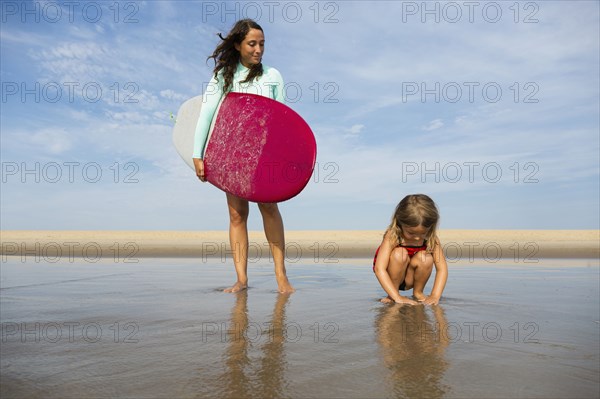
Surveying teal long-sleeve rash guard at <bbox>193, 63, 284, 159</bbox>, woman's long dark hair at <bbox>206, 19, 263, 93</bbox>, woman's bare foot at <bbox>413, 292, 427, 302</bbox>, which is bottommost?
woman's bare foot at <bbox>413, 292, 427, 302</bbox>

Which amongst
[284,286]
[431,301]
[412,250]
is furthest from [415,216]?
[284,286]

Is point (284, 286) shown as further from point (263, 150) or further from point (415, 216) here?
point (415, 216)

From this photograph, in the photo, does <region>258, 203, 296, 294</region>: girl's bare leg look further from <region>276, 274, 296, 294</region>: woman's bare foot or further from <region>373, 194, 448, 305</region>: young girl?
<region>373, 194, 448, 305</region>: young girl

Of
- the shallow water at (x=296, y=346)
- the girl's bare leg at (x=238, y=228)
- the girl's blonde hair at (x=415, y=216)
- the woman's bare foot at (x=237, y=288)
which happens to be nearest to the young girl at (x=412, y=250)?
the girl's blonde hair at (x=415, y=216)

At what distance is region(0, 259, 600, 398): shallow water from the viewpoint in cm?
124

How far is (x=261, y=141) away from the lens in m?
3.32

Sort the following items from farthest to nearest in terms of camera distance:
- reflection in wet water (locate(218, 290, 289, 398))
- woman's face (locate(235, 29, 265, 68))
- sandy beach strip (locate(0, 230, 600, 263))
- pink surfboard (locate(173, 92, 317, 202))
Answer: sandy beach strip (locate(0, 230, 600, 263)) < woman's face (locate(235, 29, 265, 68)) < pink surfboard (locate(173, 92, 317, 202)) < reflection in wet water (locate(218, 290, 289, 398))

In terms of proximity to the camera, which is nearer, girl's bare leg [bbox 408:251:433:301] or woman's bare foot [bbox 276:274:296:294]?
girl's bare leg [bbox 408:251:433:301]

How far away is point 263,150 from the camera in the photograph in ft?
10.8

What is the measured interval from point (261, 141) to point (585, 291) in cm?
243

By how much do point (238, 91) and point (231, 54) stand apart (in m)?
0.27

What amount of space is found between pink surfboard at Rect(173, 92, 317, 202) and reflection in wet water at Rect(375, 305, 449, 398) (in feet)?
3.92

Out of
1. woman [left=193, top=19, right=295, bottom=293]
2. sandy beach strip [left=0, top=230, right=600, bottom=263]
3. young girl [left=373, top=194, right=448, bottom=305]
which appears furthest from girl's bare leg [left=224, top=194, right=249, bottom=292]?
sandy beach strip [left=0, top=230, right=600, bottom=263]

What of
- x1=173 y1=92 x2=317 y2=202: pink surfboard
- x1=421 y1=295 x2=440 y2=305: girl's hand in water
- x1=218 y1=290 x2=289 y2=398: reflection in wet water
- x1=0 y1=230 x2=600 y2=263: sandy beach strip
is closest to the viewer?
x1=218 y1=290 x2=289 y2=398: reflection in wet water
